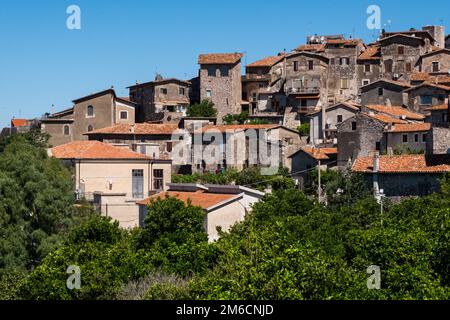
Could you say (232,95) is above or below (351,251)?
above

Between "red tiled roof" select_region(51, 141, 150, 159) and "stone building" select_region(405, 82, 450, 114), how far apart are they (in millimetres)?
23244

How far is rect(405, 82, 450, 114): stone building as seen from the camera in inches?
2591

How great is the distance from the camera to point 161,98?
76875 millimetres

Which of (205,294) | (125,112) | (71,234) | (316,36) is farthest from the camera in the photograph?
(316,36)

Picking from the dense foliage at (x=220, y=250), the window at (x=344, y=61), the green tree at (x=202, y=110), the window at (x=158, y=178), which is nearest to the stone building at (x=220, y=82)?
the green tree at (x=202, y=110)

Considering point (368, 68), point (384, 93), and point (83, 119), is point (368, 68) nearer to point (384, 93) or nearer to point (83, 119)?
point (384, 93)

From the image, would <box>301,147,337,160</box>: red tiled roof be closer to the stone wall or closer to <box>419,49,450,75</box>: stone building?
the stone wall

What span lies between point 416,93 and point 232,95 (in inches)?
648

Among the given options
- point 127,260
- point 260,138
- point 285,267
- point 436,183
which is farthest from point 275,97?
point 285,267

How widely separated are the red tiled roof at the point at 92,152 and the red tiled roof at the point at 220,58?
24.7m

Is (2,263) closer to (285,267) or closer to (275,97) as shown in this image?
(285,267)

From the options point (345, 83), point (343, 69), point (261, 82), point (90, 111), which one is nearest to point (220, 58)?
point (261, 82)

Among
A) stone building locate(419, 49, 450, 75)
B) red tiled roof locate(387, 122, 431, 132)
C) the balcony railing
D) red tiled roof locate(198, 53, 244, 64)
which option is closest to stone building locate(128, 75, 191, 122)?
red tiled roof locate(198, 53, 244, 64)

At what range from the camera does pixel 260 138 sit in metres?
65.5
